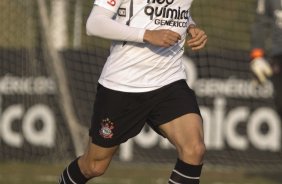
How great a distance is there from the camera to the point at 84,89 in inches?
540

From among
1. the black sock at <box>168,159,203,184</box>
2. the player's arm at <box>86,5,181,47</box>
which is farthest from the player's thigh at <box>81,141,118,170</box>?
the player's arm at <box>86,5,181,47</box>

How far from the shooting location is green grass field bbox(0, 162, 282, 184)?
36.6ft

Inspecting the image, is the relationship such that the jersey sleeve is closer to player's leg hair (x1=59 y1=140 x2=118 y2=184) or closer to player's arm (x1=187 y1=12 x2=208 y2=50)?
player's arm (x1=187 y1=12 x2=208 y2=50)

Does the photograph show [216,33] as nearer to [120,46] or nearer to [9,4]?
[9,4]

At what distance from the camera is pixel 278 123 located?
12562 mm

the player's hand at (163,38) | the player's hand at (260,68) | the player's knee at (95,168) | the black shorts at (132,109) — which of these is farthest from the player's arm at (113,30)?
the player's hand at (260,68)

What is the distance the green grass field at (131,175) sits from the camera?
11.1m

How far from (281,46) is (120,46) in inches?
124

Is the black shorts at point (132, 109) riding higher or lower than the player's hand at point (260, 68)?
higher

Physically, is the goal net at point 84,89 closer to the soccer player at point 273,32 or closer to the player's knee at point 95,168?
the soccer player at point 273,32

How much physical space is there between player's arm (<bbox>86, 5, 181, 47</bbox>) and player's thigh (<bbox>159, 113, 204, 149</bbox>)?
0.60 m

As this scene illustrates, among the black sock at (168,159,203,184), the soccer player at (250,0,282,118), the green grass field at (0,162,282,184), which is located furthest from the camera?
the green grass field at (0,162,282,184)

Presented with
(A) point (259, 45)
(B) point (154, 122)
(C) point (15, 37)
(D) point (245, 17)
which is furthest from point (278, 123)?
(B) point (154, 122)

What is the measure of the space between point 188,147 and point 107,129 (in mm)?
596
